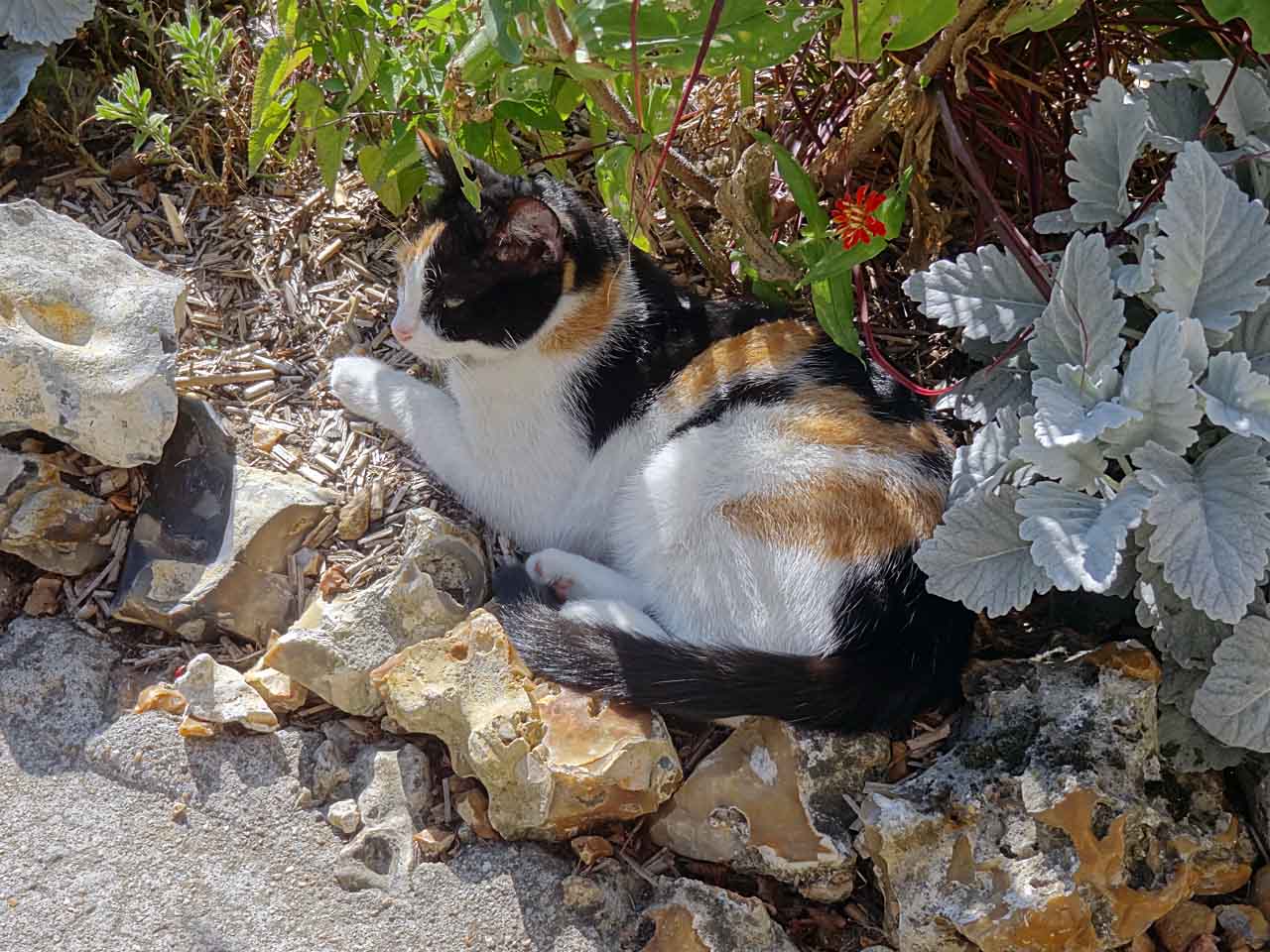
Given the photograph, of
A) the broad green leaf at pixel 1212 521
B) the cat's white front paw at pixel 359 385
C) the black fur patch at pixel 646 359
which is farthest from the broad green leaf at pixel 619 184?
the broad green leaf at pixel 1212 521

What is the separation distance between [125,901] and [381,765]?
1.72 feet

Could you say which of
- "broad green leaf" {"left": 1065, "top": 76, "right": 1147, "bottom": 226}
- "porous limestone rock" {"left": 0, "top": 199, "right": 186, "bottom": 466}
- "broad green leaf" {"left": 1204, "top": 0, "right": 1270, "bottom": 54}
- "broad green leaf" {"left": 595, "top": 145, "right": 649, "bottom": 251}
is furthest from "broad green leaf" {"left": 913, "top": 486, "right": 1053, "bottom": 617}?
"porous limestone rock" {"left": 0, "top": 199, "right": 186, "bottom": 466}

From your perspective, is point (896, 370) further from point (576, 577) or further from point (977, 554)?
point (576, 577)

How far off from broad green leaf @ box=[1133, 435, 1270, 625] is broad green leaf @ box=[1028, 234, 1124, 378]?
199 millimetres

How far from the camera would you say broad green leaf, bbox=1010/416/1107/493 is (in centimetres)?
198

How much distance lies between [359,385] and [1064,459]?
1784 millimetres

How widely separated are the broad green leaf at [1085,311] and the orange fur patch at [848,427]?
1.58ft

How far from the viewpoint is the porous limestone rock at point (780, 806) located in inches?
87.1

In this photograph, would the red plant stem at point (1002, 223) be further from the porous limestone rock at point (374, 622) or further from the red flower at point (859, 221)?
the porous limestone rock at point (374, 622)

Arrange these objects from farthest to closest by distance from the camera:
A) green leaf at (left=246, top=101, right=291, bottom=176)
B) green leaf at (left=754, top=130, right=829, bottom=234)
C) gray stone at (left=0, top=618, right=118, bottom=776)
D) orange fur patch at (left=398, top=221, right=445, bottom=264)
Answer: green leaf at (left=246, top=101, right=291, bottom=176) < orange fur patch at (left=398, top=221, right=445, bottom=264) < green leaf at (left=754, top=130, right=829, bottom=234) < gray stone at (left=0, top=618, right=118, bottom=776)

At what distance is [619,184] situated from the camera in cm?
266

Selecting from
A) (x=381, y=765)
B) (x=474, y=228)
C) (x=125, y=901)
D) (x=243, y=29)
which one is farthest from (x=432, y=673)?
(x=243, y=29)

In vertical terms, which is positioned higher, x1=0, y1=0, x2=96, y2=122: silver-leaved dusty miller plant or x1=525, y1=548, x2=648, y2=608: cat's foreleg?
x1=0, y1=0, x2=96, y2=122: silver-leaved dusty miller plant

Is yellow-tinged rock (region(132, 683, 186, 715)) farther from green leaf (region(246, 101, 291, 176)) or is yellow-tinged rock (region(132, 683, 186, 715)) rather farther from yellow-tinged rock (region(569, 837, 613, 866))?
green leaf (region(246, 101, 291, 176))
